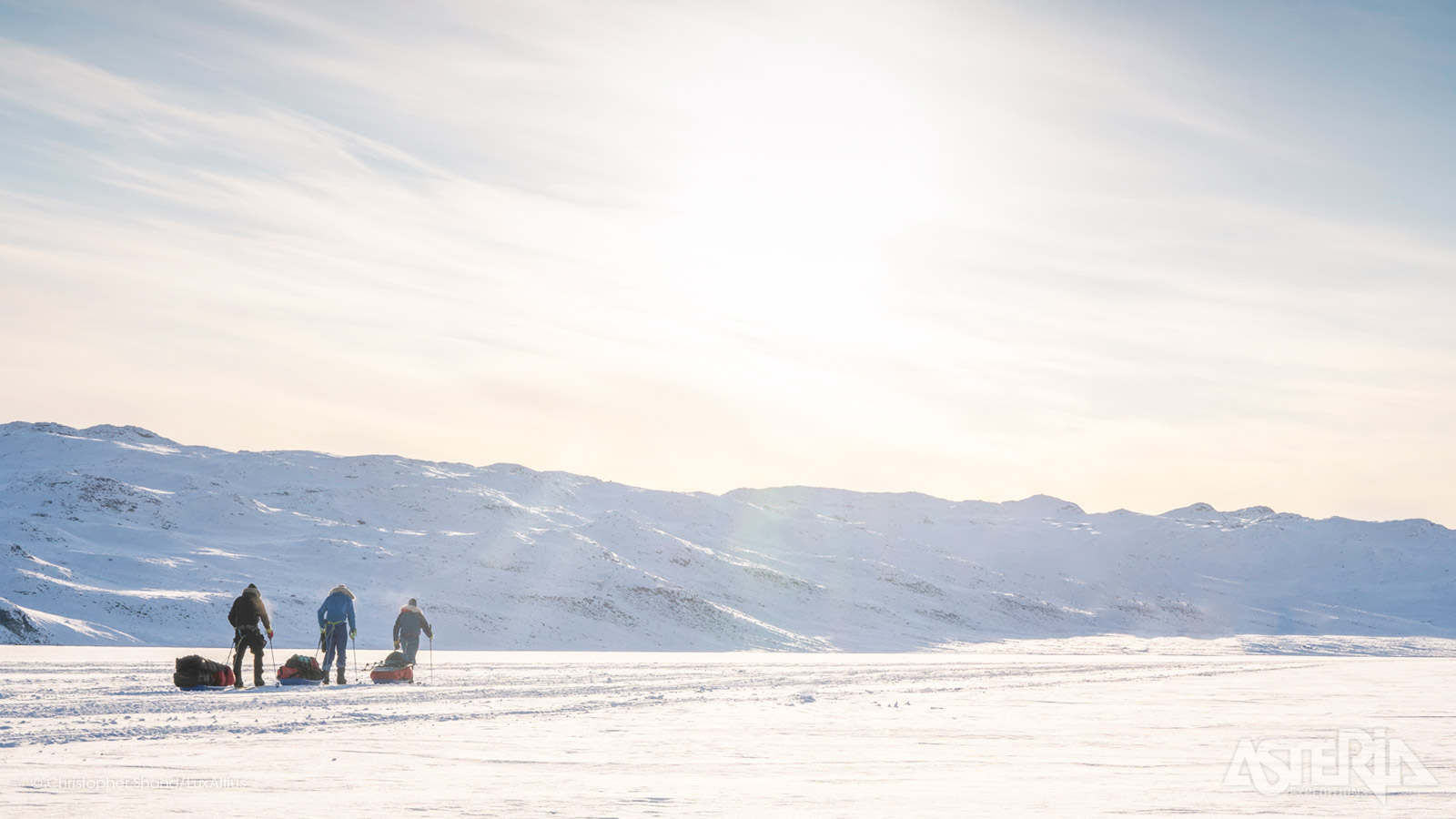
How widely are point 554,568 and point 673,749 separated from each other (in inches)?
3121

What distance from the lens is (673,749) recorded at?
12781 millimetres

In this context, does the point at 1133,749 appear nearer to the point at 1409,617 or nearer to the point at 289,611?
the point at 289,611

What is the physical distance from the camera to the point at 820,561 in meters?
126

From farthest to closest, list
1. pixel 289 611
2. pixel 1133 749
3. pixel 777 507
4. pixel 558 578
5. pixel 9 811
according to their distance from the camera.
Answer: pixel 777 507
pixel 558 578
pixel 289 611
pixel 1133 749
pixel 9 811

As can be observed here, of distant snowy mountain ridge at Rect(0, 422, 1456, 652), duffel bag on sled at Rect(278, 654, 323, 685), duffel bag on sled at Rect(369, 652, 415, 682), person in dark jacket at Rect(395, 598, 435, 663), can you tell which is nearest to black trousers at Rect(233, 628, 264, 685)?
duffel bag on sled at Rect(278, 654, 323, 685)

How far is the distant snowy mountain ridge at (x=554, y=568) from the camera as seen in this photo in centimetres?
6931

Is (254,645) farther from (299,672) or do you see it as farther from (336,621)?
(336,621)

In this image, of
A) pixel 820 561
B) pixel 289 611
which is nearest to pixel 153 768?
pixel 289 611

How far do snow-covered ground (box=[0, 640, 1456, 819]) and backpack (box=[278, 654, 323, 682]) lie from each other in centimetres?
134

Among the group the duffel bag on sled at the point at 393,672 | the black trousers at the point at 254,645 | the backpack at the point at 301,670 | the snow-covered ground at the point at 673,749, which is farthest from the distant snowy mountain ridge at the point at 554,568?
the snow-covered ground at the point at 673,749

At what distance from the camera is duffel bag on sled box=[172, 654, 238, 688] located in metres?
20.3

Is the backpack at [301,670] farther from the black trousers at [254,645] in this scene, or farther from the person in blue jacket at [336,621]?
the person in blue jacket at [336,621]

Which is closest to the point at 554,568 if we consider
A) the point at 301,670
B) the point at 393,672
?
the point at 393,672

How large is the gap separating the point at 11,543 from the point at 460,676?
59155 millimetres
